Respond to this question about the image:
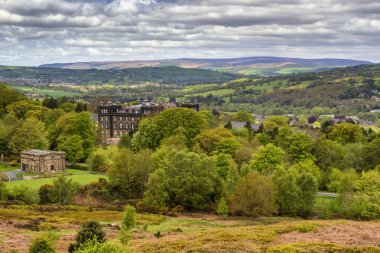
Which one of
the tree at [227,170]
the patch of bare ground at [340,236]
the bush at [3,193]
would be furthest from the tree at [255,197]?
the bush at [3,193]

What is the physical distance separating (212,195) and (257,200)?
10.7 m

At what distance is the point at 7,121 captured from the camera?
5037 inches

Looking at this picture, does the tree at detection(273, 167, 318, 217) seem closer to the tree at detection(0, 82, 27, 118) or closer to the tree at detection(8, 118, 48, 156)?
the tree at detection(8, 118, 48, 156)

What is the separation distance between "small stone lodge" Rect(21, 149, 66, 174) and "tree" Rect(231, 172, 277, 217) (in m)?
46.6

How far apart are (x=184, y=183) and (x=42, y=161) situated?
1524 inches

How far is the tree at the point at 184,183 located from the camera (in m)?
74.9

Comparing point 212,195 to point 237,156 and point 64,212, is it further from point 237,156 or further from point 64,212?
point 64,212

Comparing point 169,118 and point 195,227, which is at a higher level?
point 169,118

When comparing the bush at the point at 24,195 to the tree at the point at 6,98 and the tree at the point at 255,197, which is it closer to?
the tree at the point at 255,197

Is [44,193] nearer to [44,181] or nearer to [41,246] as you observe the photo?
[44,181]

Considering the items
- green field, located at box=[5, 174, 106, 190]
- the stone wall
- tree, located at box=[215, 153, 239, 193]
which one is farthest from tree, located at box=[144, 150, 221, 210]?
the stone wall

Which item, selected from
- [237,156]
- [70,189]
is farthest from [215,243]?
[237,156]

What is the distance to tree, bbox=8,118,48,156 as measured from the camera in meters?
110

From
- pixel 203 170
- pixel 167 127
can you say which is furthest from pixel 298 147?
pixel 203 170
